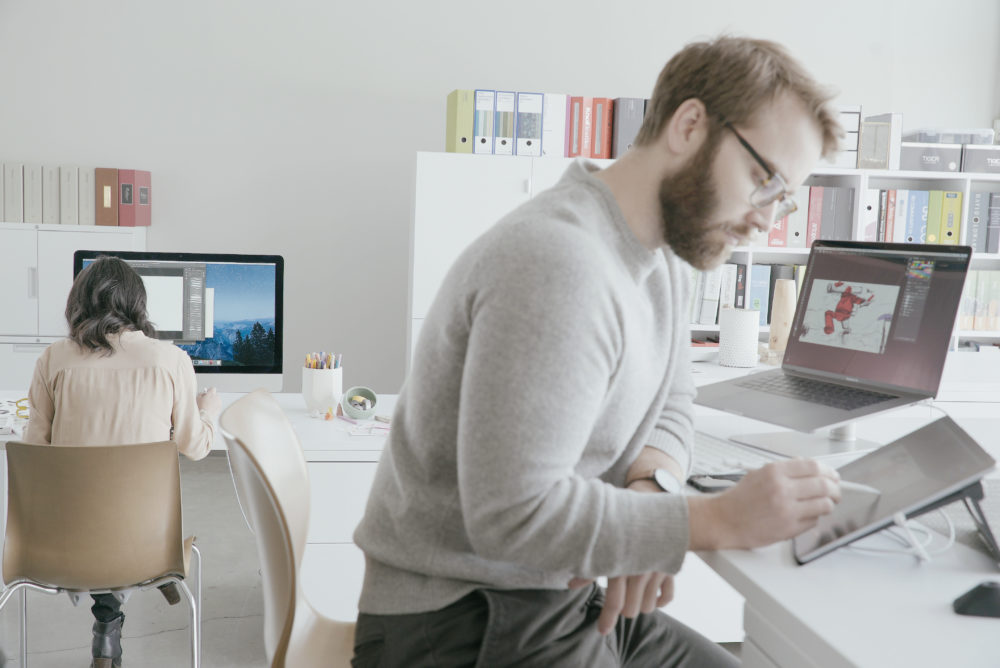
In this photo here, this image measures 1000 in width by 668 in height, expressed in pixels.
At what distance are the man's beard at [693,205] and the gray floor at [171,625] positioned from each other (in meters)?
1.95

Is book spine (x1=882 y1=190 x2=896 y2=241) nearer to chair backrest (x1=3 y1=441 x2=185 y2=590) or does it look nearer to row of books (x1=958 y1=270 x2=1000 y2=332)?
row of books (x1=958 y1=270 x2=1000 y2=332)

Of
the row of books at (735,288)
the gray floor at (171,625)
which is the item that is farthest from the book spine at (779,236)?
the gray floor at (171,625)

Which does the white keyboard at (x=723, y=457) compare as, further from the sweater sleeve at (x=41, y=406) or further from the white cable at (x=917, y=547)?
the sweater sleeve at (x=41, y=406)

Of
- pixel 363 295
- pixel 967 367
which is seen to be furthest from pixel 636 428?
pixel 363 295

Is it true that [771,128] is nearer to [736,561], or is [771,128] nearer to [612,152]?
[736,561]

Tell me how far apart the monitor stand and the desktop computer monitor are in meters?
1.69

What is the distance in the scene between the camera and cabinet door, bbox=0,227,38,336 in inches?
157

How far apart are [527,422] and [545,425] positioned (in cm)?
2

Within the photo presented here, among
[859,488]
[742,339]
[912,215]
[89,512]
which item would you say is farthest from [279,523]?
[912,215]

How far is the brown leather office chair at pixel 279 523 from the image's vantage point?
3.60 ft

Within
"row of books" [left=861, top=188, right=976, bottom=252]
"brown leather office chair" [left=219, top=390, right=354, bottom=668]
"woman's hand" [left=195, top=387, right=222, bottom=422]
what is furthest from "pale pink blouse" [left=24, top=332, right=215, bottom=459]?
"row of books" [left=861, top=188, right=976, bottom=252]

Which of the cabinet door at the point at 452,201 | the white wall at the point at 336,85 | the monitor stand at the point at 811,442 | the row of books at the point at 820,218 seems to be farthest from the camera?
the white wall at the point at 336,85

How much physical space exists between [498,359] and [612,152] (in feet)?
10.8

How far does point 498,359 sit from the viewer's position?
0.85 meters
